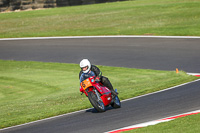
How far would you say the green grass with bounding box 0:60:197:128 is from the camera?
13257 mm

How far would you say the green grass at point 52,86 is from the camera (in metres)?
13.3

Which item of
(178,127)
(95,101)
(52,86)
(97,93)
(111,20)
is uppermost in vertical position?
(111,20)

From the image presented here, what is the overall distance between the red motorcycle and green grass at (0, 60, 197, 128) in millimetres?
1462

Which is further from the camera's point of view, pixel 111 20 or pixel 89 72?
pixel 111 20

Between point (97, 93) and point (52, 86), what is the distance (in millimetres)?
6744

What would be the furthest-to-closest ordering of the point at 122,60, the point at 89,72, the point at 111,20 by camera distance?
the point at 111,20 → the point at 122,60 → the point at 89,72

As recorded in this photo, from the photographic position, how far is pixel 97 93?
11875mm

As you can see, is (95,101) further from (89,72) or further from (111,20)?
(111,20)

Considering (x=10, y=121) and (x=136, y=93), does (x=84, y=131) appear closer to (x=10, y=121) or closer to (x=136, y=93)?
(x=10, y=121)

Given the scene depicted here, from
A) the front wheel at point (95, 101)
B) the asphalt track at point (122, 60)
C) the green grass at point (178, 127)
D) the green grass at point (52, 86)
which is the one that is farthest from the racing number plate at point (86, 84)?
the green grass at point (178, 127)

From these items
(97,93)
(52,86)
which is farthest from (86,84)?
(52,86)

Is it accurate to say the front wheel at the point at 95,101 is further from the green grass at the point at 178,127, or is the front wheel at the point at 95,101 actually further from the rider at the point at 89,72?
the green grass at the point at 178,127

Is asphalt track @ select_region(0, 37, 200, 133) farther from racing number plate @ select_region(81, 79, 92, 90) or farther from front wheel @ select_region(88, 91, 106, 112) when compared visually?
racing number plate @ select_region(81, 79, 92, 90)

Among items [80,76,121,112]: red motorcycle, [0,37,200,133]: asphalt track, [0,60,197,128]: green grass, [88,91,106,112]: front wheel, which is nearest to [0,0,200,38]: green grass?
[0,37,200,133]: asphalt track
